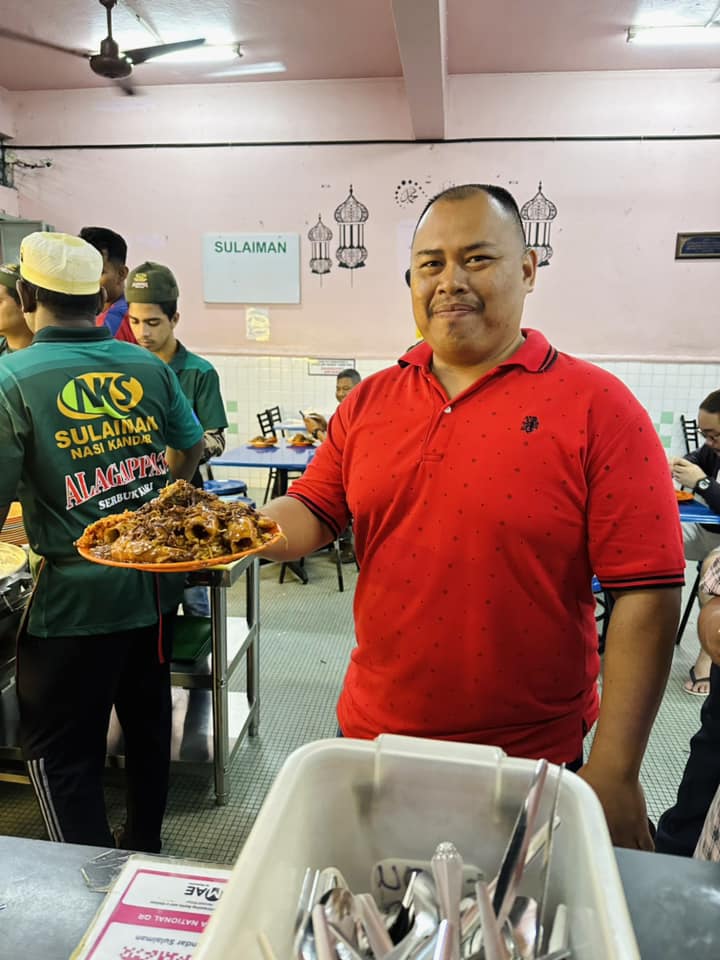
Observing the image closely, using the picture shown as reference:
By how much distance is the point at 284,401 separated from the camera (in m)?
6.43

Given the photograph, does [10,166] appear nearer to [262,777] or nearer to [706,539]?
[262,777]

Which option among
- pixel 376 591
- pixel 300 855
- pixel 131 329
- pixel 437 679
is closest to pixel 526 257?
pixel 376 591

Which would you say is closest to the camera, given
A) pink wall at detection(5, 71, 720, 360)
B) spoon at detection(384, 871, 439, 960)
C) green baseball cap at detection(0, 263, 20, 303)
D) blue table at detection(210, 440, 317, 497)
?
spoon at detection(384, 871, 439, 960)

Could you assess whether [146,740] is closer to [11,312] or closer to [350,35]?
[11,312]

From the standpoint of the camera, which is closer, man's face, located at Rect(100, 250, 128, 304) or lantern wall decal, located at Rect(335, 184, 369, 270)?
man's face, located at Rect(100, 250, 128, 304)

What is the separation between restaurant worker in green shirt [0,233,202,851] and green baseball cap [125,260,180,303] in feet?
3.81

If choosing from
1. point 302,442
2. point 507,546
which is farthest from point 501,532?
point 302,442

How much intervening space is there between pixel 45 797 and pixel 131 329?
7.02 ft

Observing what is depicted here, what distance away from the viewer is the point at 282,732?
2.62m

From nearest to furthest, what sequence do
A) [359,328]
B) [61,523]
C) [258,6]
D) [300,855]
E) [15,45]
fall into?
1. [300,855]
2. [61,523]
3. [258,6]
4. [15,45]
5. [359,328]

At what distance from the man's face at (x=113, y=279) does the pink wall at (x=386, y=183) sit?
10.7 feet

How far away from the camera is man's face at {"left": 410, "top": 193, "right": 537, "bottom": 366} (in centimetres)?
107

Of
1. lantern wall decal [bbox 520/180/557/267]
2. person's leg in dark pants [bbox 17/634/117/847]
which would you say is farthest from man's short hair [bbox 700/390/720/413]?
lantern wall decal [bbox 520/180/557/267]

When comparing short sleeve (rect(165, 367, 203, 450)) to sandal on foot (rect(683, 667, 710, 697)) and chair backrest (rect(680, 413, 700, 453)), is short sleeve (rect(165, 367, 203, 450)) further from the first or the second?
chair backrest (rect(680, 413, 700, 453))
